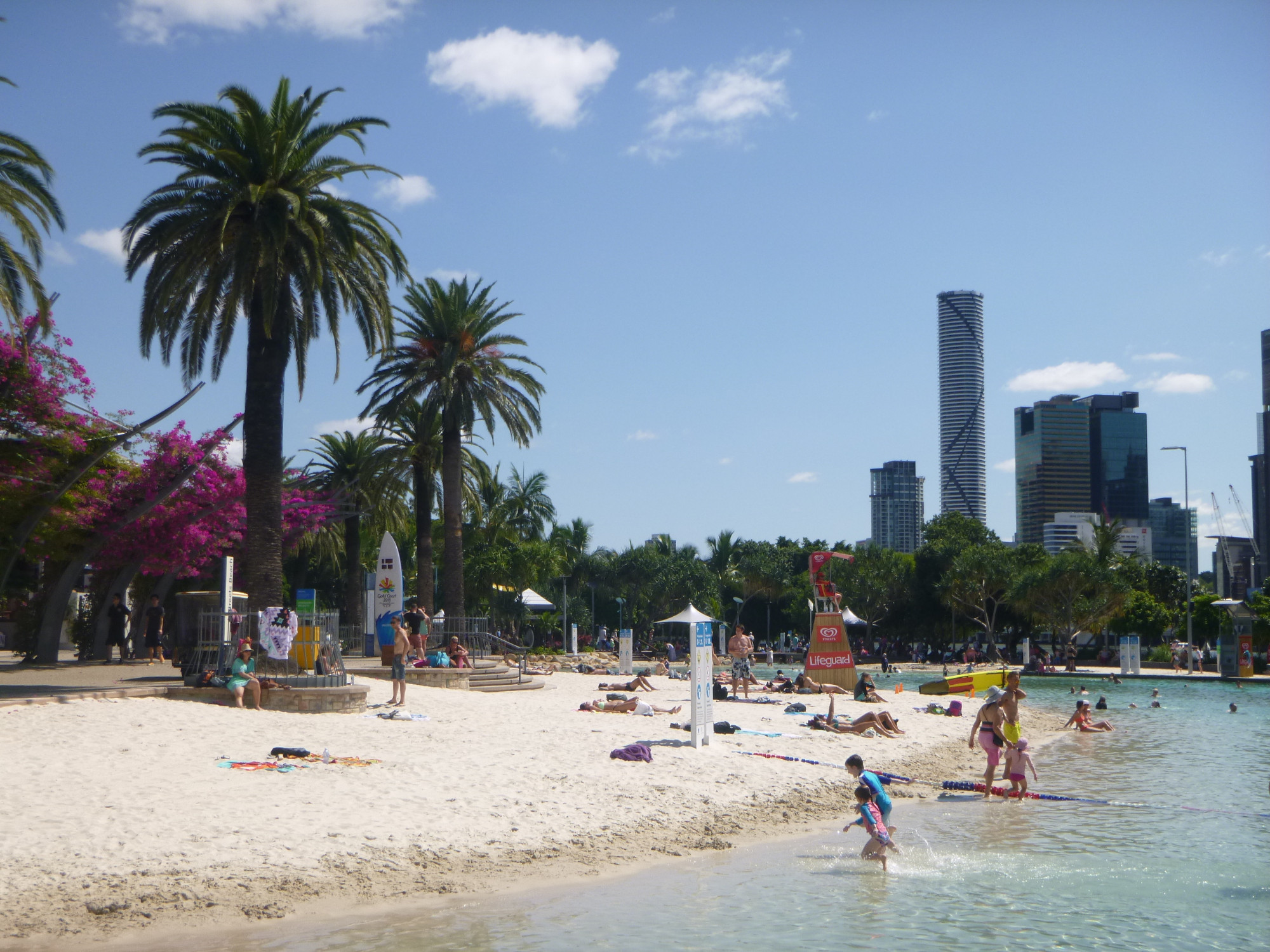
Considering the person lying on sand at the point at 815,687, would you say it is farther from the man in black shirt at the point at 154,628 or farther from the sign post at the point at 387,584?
the man in black shirt at the point at 154,628

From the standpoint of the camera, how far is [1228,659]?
45.2 metres

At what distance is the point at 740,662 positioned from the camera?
2961cm

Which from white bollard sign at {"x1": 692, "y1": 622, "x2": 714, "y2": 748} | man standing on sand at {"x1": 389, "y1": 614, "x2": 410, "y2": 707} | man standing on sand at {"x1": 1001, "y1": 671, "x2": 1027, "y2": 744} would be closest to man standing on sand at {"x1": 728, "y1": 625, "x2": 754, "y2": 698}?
white bollard sign at {"x1": 692, "y1": 622, "x2": 714, "y2": 748}

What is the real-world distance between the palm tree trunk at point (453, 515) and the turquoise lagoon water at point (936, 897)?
1976cm

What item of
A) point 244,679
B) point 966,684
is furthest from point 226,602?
point 966,684

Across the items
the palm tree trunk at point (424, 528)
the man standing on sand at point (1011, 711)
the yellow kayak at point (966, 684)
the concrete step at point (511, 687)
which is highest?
the palm tree trunk at point (424, 528)

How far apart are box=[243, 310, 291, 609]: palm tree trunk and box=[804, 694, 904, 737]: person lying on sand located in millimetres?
11038

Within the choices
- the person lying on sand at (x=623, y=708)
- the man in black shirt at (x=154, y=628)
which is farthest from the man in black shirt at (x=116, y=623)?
the person lying on sand at (x=623, y=708)

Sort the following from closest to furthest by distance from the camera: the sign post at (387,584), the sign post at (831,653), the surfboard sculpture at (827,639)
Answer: the surfboard sculpture at (827,639), the sign post at (831,653), the sign post at (387,584)

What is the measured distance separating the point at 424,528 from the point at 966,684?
1874cm

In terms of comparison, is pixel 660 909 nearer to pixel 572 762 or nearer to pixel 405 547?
pixel 572 762

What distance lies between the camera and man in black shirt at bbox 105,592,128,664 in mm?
28188

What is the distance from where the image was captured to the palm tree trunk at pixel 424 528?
3606 centimetres

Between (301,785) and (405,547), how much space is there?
53436 millimetres
